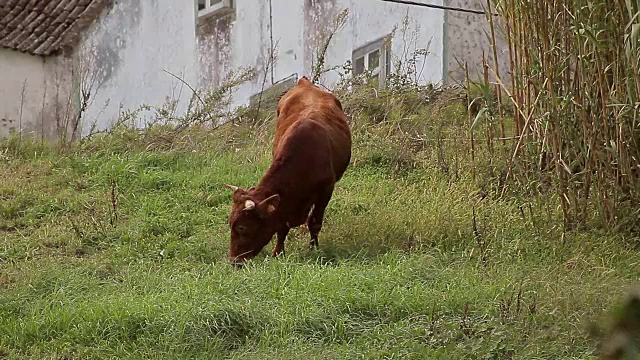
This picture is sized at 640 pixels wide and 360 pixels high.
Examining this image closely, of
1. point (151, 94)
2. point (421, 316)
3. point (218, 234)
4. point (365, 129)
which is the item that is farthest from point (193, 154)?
point (151, 94)

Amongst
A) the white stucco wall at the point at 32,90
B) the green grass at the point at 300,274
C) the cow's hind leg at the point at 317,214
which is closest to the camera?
the green grass at the point at 300,274

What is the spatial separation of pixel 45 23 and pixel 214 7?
3168 mm

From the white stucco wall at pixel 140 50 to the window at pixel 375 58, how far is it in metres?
3.47

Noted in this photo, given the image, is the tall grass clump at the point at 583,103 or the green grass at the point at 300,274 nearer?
the green grass at the point at 300,274

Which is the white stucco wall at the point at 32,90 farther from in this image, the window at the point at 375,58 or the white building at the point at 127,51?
the window at the point at 375,58

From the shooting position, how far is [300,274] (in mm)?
5441

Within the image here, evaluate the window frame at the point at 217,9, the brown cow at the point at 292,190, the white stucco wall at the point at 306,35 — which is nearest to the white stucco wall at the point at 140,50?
the window frame at the point at 217,9

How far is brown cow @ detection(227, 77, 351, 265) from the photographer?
6113 mm

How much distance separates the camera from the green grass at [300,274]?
14.8 feet

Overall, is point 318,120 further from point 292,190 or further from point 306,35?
point 306,35

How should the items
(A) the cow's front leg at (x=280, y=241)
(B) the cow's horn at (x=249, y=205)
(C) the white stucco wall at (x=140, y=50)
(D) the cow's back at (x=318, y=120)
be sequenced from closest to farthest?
(B) the cow's horn at (x=249, y=205)
(A) the cow's front leg at (x=280, y=241)
(D) the cow's back at (x=318, y=120)
(C) the white stucco wall at (x=140, y=50)

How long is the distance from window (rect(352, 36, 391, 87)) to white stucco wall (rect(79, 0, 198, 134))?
3468mm

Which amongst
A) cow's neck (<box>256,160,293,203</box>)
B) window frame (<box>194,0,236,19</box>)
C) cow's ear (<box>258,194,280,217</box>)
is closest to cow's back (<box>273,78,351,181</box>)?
cow's neck (<box>256,160,293,203</box>)

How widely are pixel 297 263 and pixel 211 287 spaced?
0.78 metres
